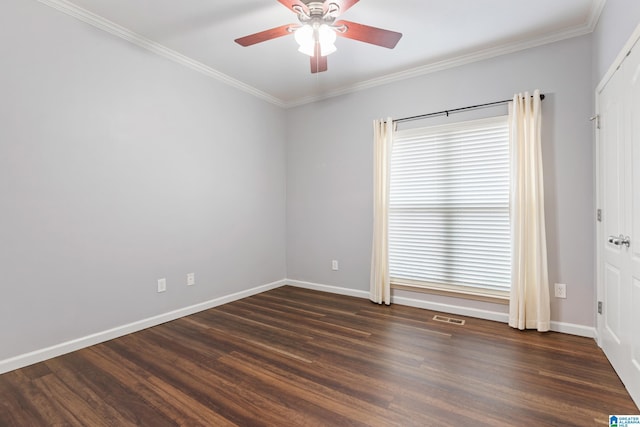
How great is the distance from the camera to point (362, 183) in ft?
13.2

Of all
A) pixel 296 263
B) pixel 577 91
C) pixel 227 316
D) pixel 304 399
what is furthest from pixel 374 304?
pixel 577 91

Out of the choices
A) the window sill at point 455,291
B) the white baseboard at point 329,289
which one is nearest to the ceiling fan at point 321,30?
the window sill at point 455,291

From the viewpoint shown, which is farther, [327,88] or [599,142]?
[327,88]

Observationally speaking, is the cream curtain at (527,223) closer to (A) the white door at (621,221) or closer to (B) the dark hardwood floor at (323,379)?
(B) the dark hardwood floor at (323,379)

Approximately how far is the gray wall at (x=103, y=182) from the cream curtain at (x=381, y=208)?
1687 mm

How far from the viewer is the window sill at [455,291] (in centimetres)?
315

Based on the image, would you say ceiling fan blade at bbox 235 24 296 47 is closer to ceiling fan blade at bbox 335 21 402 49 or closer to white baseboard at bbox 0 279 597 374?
ceiling fan blade at bbox 335 21 402 49

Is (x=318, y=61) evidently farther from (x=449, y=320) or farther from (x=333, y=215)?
(x=449, y=320)

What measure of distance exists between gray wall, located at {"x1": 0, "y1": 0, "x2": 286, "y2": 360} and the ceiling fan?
1.36 m

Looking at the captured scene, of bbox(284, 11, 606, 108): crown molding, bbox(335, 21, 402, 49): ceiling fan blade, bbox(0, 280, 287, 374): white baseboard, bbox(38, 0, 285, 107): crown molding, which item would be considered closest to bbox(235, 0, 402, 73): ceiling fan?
bbox(335, 21, 402, 49): ceiling fan blade

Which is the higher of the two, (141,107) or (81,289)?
(141,107)

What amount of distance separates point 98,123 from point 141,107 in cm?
44

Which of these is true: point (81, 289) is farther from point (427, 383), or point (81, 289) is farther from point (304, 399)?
point (427, 383)

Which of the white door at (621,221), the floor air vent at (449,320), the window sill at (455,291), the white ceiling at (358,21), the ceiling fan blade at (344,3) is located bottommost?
the floor air vent at (449,320)
